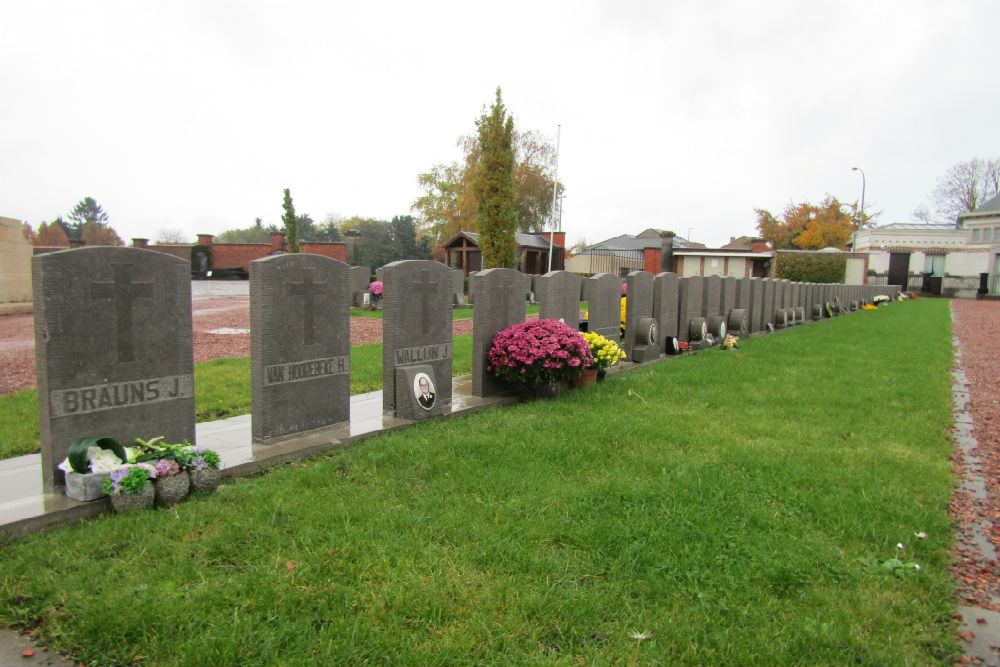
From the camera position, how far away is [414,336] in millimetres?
A: 5969

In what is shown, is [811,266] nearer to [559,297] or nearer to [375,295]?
[375,295]

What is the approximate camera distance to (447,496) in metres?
3.81

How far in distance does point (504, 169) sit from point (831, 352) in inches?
594

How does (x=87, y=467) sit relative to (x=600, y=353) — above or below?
below

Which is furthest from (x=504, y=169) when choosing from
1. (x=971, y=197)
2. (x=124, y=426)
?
(x=971, y=197)

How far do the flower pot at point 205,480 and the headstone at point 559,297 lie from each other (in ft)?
14.5

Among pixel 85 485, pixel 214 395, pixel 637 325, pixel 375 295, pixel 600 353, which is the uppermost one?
pixel 375 295

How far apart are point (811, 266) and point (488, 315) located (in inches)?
1478

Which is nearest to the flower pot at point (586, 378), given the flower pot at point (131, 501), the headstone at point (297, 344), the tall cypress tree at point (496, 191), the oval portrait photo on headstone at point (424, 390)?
the oval portrait photo on headstone at point (424, 390)

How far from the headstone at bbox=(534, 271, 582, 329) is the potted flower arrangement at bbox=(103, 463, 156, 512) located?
4.83 meters

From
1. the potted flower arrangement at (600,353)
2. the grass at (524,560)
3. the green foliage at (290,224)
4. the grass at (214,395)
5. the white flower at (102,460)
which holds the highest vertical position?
the green foliage at (290,224)

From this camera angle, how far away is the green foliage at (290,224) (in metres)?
35.7

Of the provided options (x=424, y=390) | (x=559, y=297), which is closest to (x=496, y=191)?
(x=559, y=297)

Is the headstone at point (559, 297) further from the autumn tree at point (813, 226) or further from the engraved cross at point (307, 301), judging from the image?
the autumn tree at point (813, 226)
